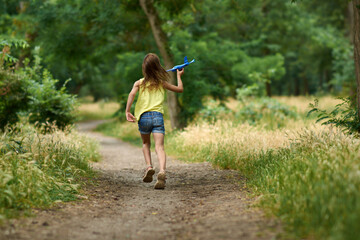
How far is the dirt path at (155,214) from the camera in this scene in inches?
137

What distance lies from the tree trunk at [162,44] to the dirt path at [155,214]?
696cm

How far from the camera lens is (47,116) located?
11.2m

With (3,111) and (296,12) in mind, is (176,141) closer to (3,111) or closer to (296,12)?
(3,111)

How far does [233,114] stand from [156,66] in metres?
9.23

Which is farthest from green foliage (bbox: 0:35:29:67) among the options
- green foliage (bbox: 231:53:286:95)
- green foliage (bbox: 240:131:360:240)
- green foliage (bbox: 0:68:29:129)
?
green foliage (bbox: 231:53:286:95)

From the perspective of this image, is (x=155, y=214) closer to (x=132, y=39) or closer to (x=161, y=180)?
(x=161, y=180)

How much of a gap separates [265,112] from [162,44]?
16.7 ft

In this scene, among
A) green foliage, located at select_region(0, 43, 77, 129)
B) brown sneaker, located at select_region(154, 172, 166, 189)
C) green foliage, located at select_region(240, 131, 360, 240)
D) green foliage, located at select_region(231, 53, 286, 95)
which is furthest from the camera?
green foliage, located at select_region(231, 53, 286, 95)

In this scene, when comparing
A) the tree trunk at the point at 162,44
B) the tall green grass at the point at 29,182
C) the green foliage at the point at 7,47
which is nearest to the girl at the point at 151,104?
the tall green grass at the point at 29,182

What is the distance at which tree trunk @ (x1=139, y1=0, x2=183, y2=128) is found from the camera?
41.2 feet

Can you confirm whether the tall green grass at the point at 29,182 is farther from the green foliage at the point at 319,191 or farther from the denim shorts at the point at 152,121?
the green foliage at the point at 319,191

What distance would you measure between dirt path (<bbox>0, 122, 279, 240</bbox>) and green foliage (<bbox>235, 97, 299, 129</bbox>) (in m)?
7.68

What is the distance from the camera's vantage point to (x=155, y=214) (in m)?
4.54

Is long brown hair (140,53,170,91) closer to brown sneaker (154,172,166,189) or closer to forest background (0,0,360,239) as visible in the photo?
brown sneaker (154,172,166,189)
